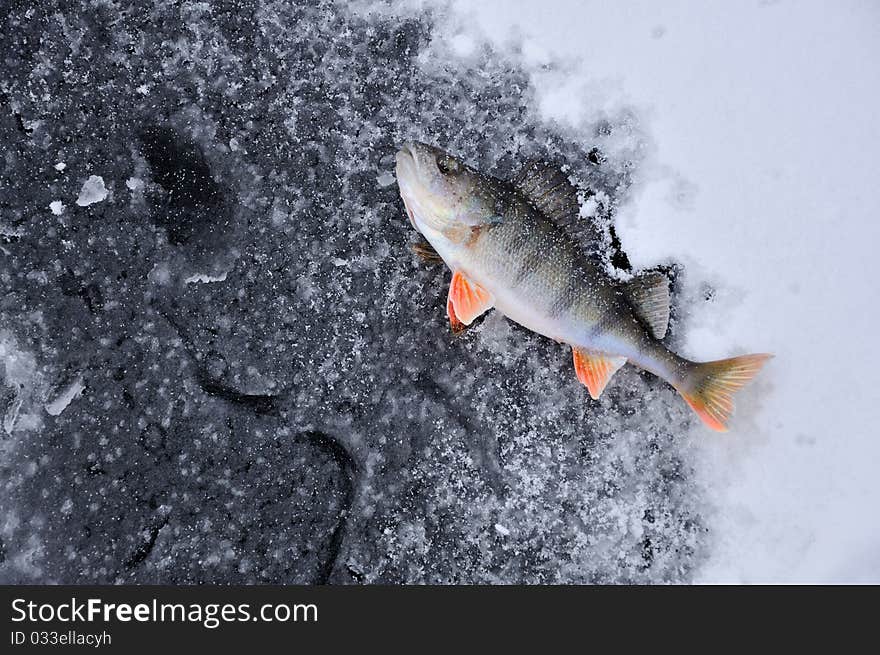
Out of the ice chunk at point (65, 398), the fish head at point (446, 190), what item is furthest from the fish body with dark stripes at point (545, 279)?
the ice chunk at point (65, 398)

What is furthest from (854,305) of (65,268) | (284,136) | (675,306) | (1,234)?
(1,234)

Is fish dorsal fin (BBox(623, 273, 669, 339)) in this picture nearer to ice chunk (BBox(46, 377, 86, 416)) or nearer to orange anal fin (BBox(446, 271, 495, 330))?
orange anal fin (BBox(446, 271, 495, 330))

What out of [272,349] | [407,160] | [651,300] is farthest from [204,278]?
[651,300]

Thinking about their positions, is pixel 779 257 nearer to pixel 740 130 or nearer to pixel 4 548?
pixel 740 130

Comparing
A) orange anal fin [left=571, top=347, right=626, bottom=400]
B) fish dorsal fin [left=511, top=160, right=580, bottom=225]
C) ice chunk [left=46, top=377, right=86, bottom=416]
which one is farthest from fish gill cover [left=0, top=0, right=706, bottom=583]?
fish dorsal fin [left=511, top=160, right=580, bottom=225]

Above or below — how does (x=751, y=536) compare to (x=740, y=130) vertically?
below
